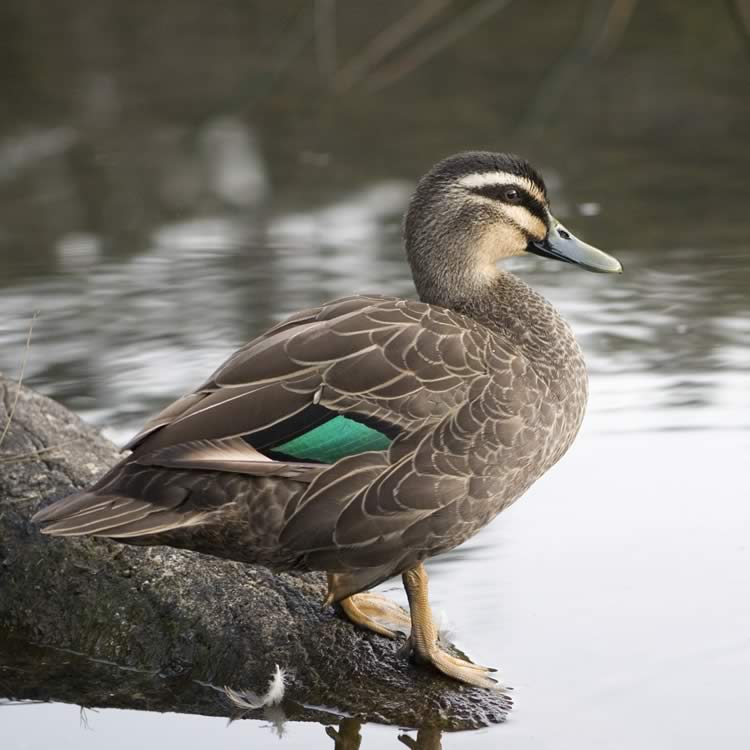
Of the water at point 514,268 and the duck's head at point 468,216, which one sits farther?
the duck's head at point 468,216

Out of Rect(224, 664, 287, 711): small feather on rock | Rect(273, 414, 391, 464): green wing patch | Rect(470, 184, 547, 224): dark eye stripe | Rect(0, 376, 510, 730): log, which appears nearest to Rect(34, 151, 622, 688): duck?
Rect(273, 414, 391, 464): green wing patch

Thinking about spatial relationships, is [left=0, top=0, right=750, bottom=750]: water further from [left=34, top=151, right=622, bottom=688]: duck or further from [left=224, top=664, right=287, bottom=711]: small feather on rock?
[left=34, top=151, right=622, bottom=688]: duck

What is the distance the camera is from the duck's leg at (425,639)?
12.3 ft

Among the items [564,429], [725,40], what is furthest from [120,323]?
[725,40]

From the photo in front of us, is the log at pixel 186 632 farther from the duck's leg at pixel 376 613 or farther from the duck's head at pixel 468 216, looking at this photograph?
the duck's head at pixel 468 216

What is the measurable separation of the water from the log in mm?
104

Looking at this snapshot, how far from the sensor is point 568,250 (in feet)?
14.5

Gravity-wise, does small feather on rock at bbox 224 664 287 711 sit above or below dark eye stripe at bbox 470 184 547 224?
below

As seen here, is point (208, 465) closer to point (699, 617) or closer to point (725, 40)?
point (699, 617)

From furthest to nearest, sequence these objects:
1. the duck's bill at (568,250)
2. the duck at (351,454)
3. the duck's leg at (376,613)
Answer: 1. the duck's bill at (568,250)
2. the duck's leg at (376,613)
3. the duck at (351,454)

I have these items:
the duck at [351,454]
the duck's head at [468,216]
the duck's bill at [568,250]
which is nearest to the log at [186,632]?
the duck at [351,454]

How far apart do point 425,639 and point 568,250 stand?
136cm

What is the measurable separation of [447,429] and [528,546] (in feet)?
3.52

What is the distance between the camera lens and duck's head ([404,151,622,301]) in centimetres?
425
